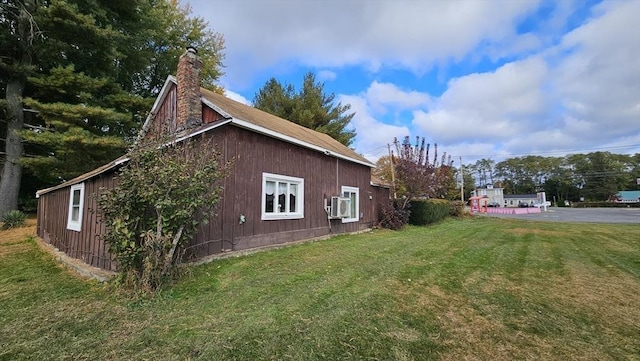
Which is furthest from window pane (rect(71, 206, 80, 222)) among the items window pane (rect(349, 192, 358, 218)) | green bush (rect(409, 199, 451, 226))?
green bush (rect(409, 199, 451, 226))

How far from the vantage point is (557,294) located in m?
4.52

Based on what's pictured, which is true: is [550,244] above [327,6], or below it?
below

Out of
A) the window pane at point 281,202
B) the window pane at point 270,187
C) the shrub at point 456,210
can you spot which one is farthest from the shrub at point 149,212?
the shrub at point 456,210

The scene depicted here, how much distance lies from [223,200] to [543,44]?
51.3 feet

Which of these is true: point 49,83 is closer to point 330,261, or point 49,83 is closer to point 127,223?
point 127,223

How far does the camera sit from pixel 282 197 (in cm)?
895

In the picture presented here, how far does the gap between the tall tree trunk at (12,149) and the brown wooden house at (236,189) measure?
3683 millimetres

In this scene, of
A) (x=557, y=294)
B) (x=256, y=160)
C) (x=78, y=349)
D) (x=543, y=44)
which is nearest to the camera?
(x=78, y=349)

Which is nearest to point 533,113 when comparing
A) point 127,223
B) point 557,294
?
point 557,294

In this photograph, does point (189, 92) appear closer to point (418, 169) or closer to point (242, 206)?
point (242, 206)

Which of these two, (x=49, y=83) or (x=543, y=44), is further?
(x=543, y=44)

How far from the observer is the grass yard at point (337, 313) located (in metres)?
2.91

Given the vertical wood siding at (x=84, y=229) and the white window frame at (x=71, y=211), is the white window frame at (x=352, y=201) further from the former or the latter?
the white window frame at (x=71, y=211)

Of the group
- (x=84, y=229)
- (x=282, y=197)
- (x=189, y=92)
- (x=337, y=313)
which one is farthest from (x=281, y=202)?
(x=337, y=313)
